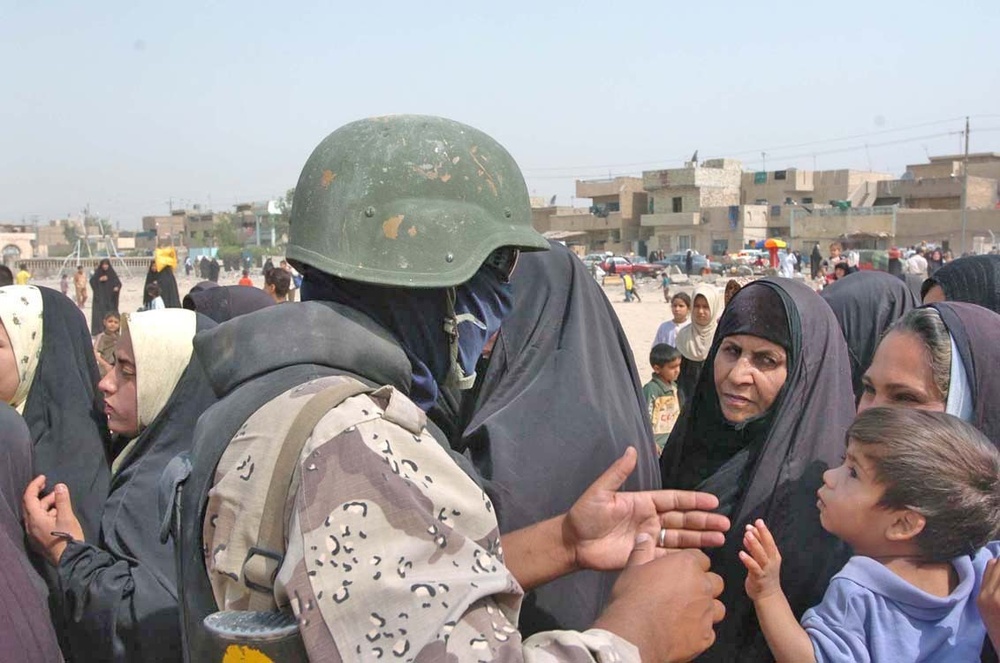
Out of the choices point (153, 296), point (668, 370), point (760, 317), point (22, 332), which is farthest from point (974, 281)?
point (153, 296)

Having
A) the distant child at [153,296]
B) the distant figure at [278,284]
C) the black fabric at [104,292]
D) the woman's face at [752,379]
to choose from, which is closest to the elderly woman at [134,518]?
the woman's face at [752,379]

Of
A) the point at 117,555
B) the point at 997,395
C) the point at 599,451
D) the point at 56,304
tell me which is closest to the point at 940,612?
the point at 997,395

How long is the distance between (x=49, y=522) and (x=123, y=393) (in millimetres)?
453

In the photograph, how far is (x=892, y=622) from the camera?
1781 millimetres

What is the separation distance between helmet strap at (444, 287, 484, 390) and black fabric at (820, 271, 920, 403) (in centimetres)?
265

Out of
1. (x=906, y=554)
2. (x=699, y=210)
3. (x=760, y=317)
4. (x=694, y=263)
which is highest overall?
(x=699, y=210)

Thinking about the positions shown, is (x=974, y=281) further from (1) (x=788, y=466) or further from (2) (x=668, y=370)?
(2) (x=668, y=370)

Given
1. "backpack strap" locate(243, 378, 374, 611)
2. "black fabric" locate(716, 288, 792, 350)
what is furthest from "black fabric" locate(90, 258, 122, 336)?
"backpack strap" locate(243, 378, 374, 611)

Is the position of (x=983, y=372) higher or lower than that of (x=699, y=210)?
lower

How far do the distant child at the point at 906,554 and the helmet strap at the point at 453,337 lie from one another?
0.81 meters

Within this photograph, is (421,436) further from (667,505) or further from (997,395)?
(997,395)

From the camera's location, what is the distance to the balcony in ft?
178

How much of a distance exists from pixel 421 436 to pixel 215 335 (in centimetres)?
42

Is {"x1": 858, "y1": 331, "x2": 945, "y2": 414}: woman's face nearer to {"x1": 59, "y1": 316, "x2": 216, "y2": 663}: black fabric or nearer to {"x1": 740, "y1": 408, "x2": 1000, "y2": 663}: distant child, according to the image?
{"x1": 740, "y1": 408, "x2": 1000, "y2": 663}: distant child
